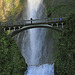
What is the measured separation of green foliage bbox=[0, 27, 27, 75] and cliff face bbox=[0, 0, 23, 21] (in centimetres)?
1417

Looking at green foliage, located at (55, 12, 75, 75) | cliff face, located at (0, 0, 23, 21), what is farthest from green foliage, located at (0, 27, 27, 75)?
cliff face, located at (0, 0, 23, 21)

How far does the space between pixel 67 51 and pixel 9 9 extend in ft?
64.5

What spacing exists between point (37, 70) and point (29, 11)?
15.2m

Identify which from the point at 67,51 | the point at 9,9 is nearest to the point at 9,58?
the point at 67,51

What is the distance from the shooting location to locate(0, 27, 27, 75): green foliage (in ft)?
31.1

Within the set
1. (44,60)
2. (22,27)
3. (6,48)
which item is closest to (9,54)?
(6,48)

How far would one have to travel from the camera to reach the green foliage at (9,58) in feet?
31.1

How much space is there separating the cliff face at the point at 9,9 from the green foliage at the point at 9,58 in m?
14.2

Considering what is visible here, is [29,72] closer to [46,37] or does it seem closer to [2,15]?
[46,37]

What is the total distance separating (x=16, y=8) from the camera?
82.5ft

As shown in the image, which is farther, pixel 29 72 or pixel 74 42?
pixel 29 72

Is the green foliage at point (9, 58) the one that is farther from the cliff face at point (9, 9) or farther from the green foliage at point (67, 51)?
the cliff face at point (9, 9)

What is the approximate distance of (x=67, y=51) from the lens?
28.7 feet

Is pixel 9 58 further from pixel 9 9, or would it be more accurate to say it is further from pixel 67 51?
pixel 9 9
